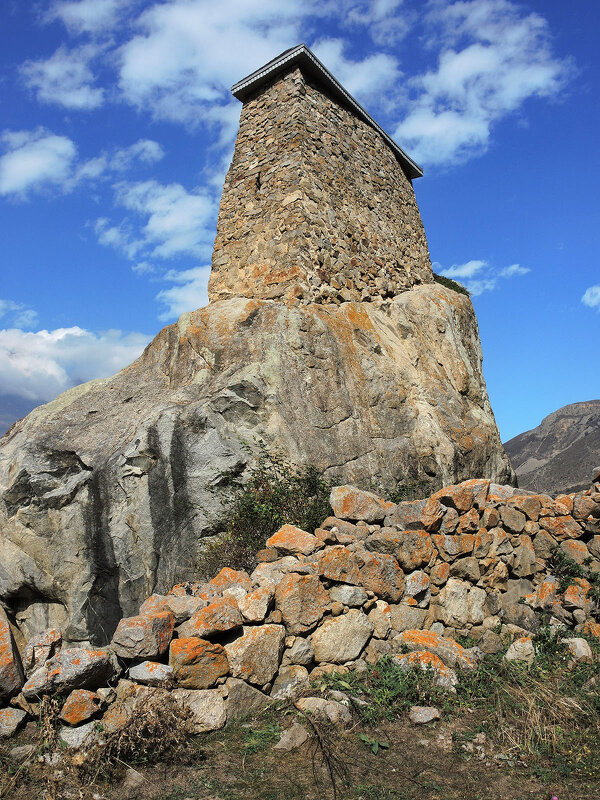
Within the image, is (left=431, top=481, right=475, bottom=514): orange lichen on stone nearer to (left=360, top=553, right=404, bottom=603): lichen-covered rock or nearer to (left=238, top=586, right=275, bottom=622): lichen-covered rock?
(left=360, top=553, right=404, bottom=603): lichen-covered rock

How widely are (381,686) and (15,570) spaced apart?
5180 millimetres

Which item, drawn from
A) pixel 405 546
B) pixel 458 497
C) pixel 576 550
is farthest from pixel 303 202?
pixel 576 550

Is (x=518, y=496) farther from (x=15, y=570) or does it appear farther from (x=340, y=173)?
(x=340, y=173)

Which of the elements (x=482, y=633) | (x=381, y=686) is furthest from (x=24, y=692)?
(x=482, y=633)

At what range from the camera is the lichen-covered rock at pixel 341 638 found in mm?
5062

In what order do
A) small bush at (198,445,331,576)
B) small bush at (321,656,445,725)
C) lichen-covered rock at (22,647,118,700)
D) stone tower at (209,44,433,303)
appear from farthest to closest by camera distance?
1. stone tower at (209,44,433,303)
2. small bush at (198,445,331,576)
3. small bush at (321,656,445,725)
4. lichen-covered rock at (22,647,118,700)

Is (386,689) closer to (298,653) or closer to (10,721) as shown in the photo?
(298,653)

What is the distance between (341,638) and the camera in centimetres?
512

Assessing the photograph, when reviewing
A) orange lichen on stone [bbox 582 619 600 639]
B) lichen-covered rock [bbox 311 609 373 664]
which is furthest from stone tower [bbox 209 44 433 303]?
orange lichen on stone [bbox 582 619 600 639]

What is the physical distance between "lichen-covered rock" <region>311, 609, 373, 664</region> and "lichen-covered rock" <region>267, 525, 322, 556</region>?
811 millimetres

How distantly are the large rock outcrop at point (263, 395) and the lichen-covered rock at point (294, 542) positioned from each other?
4.73 feet

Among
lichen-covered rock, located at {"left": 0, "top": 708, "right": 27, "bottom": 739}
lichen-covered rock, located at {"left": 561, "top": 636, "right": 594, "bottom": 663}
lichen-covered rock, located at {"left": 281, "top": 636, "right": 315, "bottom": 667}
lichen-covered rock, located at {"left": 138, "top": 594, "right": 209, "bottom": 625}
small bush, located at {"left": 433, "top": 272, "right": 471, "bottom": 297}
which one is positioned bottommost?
lichen-covered rock, located at {"left": 561, "top": 636, "right": 594, "bottom": 663}

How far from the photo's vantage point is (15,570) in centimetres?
722

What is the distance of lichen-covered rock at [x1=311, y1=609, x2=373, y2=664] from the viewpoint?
16.6 feet
